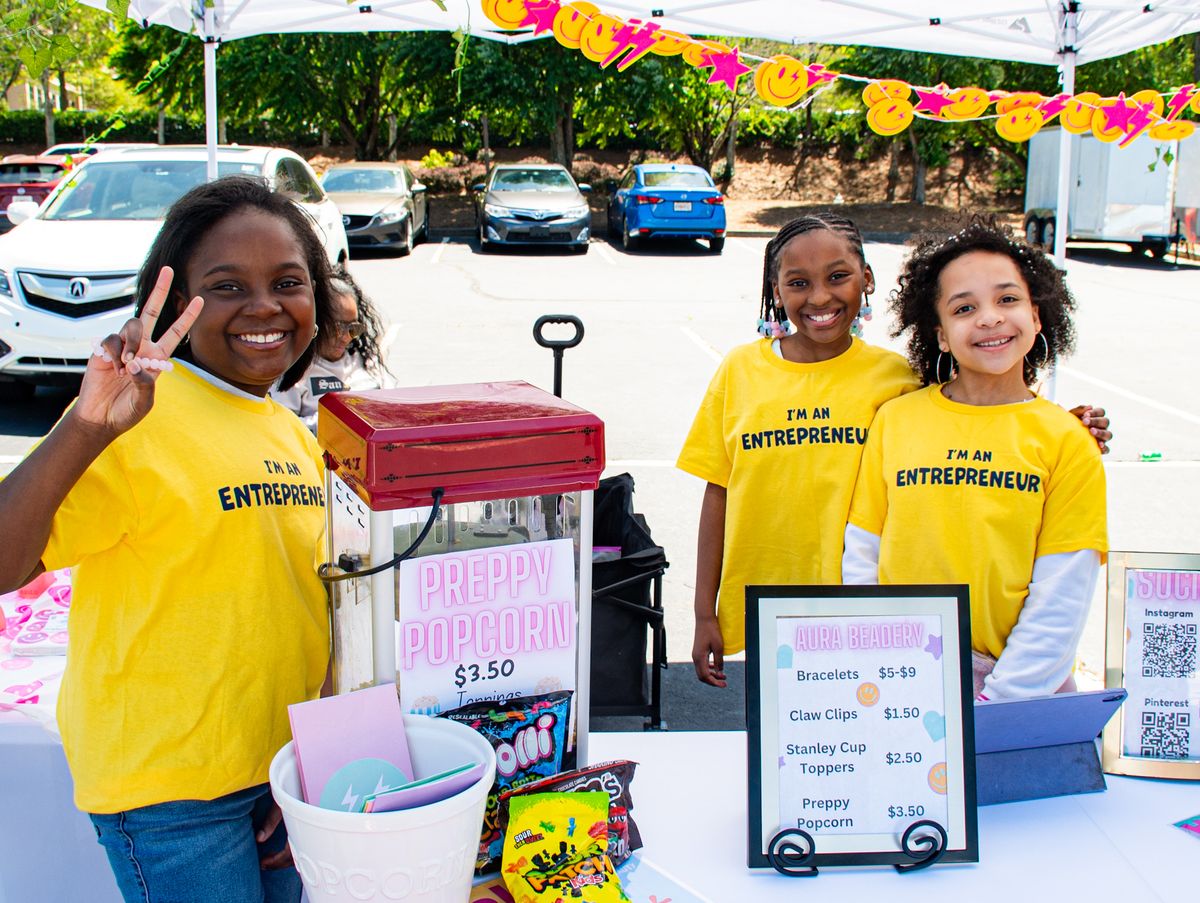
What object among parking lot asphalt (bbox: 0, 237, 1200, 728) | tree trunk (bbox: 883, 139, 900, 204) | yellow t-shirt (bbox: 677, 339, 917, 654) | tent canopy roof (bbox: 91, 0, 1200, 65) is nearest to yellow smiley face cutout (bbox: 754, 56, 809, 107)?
tent canopy roof (bbox: 91, 0, 1200, 65)

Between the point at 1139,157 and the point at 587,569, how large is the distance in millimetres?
18514

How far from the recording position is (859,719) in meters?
1.72

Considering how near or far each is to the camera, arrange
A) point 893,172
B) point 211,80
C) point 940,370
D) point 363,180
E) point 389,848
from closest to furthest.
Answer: point 389,848 → point 940,370 → point 211,80 → point 363,180 → point 893,172

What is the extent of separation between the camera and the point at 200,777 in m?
1.57

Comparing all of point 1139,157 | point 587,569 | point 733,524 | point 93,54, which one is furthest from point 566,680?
point 93,54

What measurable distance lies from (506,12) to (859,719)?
3380 millimetres

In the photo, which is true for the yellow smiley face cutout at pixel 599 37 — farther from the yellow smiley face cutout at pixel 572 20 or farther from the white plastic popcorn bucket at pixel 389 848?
the white plastic popcorn bucket at pixel 389 848

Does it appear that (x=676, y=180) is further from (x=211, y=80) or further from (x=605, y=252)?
(x=211, y=80)

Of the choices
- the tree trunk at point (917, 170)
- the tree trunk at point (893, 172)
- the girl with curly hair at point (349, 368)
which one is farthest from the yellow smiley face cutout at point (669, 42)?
the tree trunk at point (893, 172)

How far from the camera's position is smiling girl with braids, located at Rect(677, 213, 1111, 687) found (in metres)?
2.48

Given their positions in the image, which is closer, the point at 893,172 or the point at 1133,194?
the point at 1133,194

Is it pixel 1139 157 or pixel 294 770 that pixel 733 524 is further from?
pixel 1139 157

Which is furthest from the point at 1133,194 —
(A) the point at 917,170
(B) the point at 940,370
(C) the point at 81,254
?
(B) the point at 940,370

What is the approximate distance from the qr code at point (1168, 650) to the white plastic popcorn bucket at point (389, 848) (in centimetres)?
132
